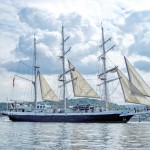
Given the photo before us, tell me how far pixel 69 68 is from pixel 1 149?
270 ft

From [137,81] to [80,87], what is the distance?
63.3 ft

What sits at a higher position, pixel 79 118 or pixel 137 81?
pixel 137 81

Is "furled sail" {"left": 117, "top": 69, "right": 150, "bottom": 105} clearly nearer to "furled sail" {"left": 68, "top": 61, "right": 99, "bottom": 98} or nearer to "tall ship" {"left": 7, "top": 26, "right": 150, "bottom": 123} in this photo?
"tall ship" {"left": 7, "top": 26, "right": 150, "bottom": 123}

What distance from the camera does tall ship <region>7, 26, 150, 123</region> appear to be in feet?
330

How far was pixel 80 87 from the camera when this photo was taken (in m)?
114

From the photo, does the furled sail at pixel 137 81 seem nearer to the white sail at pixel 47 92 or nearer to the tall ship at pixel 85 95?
the tall ship at pixel 85 95

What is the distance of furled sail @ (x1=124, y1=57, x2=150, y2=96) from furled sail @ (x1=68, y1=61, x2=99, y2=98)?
14.3m

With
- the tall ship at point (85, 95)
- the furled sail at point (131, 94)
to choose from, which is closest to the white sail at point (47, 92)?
the tall ship at point (85, 95)

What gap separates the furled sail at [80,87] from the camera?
4429 inches

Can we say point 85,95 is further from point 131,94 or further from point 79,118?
point 131,94

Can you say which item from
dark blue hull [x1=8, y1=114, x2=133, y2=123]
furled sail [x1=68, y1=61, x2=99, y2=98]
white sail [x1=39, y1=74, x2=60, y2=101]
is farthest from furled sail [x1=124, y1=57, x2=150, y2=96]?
white sail [x1=39, y1=74, x2=60, y2=101]

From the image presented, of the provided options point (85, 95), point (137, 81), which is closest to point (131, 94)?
point (137, 81)

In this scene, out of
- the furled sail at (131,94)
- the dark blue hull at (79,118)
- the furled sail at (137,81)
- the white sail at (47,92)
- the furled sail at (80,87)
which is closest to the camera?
the furled sail at (137,81)

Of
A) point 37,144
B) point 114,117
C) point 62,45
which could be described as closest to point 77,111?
point 114,117
